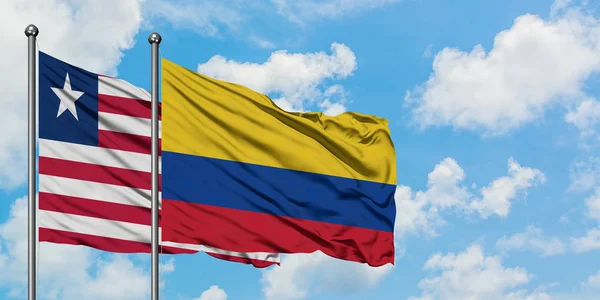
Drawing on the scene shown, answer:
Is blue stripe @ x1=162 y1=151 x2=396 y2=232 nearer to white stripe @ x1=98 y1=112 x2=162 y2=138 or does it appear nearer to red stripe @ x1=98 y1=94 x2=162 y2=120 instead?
white stripe @ x1=98 y1=112 x2=162 y2=138

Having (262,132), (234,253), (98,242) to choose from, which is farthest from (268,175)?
(98,242)

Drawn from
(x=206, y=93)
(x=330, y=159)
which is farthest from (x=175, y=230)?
(x=330, y=159)

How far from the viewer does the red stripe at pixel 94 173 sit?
47.3 feet

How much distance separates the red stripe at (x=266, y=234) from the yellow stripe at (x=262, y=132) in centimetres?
93

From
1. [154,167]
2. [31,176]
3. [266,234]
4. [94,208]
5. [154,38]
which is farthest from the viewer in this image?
[266,234]

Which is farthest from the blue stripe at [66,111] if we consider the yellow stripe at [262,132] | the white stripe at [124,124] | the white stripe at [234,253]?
the white stripe at [234,253]

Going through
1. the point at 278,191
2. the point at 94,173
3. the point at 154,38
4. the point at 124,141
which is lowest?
the point at 278,191

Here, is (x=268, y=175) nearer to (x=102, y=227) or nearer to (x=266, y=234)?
(x=266, y=234)

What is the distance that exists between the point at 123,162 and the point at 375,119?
4.83 m

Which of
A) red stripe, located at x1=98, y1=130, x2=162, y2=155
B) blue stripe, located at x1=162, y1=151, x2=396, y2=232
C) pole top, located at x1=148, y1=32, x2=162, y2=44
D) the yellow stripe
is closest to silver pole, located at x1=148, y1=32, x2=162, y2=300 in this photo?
pole top, located at x1=148, y1=32, x2=162, y2=44

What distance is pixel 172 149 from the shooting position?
48.0 ft

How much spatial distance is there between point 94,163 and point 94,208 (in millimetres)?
700

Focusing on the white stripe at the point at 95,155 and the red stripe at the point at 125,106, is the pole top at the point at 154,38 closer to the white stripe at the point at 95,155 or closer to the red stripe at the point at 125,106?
the red stripe at the point at 125,106

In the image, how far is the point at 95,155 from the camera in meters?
14.7
